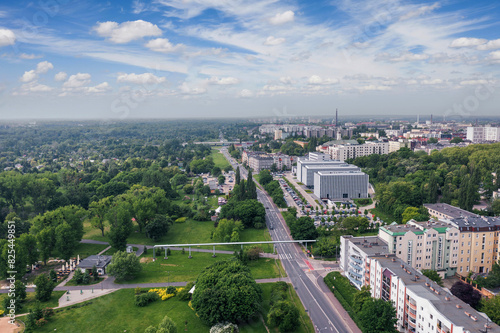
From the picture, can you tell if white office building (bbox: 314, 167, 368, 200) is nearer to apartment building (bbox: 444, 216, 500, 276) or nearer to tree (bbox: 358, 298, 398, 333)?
apartment building (bbox: 444, 216, 500, 276)

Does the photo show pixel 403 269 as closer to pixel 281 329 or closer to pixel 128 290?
pixel 281 329

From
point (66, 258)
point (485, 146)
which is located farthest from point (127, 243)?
point (485, 146)

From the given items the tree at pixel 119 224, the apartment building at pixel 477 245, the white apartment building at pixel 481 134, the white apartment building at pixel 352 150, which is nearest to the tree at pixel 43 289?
the tree at pixel 119 224

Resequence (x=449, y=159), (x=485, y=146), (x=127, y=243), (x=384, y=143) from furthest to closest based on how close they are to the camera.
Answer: (x=384, y=143) < (x=485, y=146) < (x=449, y=159) < (x=127, y=243)

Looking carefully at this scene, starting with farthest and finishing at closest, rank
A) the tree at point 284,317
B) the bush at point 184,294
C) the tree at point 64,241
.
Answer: the tree at point 64,241 < the bush at point 184,294 < the tree at point 284,317

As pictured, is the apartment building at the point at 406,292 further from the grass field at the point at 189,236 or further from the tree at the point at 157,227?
the tree at the point at 157,227

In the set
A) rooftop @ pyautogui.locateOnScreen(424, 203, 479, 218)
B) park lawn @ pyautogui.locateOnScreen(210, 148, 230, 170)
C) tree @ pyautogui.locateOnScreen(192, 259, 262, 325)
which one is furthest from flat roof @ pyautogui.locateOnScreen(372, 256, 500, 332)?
park lawn @ pyautogui.locateOnScreen(210, 148, 230, 170)

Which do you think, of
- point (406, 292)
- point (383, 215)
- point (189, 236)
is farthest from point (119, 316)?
point (383, 215)
